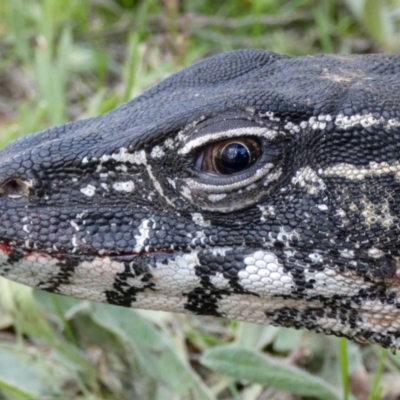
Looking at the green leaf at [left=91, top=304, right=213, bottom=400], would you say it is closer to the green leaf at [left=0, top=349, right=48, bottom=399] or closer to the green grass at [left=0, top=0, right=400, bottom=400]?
the green grass at [left=0, top=0, right=400, bottom=400]

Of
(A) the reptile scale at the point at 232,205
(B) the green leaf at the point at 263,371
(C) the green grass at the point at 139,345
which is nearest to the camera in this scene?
(A) the reptile scale at the point at 232,205

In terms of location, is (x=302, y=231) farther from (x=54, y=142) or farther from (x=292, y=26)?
(x=292, y=26)

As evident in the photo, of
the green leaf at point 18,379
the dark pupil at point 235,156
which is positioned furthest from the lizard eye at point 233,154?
the green leaf at point 18,379

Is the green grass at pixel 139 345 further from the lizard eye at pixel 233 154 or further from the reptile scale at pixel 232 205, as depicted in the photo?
the lizard eye at pixel 233 154

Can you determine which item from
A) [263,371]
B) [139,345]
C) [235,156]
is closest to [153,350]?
[139,345]

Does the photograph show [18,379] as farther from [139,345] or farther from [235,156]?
[235,156]

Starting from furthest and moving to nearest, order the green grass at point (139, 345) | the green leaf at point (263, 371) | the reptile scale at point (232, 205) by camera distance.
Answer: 1. the green grass at point (139, 345)
2. the green leaf at point (263, 371)
3. the reptile scale at point (232, 205)

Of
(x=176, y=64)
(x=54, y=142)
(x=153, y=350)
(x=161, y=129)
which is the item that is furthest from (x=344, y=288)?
(x=176, y=64)
